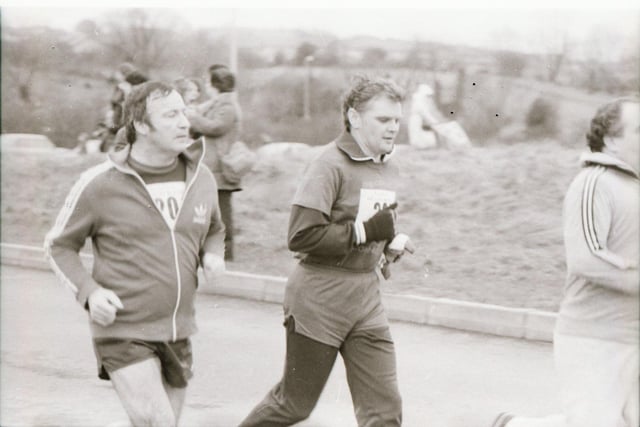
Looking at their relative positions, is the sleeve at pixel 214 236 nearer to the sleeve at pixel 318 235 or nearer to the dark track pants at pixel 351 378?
the sleeve at pixel 318 235

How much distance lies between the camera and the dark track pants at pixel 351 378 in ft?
15.5

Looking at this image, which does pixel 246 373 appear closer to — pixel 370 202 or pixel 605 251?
pixel 370 202

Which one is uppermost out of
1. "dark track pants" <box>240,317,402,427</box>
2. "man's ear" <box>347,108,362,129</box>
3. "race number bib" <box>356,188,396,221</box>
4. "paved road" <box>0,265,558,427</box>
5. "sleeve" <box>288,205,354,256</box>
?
"man's ear" <box>347,108,362,129</box>

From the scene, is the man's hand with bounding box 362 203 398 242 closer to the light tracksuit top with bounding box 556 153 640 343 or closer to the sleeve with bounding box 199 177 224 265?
the sleeve with bounding box 199 177 224 265

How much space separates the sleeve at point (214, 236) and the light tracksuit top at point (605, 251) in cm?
138

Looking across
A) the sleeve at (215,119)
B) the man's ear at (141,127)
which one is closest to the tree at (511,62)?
the sleeve at (215,119)

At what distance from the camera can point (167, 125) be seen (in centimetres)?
452

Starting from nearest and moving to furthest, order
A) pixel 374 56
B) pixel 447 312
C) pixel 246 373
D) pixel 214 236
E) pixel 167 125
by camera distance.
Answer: pixel 167 125 < pixel 214 236 < pixel 246 373 < pixel 447 312 < pixel 374 56

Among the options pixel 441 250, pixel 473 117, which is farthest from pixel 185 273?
pixel 473 117

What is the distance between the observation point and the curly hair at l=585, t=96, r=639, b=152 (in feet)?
14.9

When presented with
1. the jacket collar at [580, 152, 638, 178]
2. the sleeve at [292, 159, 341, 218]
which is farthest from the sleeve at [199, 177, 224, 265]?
the jacket collar at [580, 152, 638, 178]

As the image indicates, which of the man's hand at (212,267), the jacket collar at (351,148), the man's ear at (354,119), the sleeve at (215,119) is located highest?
the man's ear at (354,119)

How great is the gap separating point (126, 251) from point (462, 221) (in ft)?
22.1

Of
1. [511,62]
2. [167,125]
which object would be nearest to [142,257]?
[167,125]
